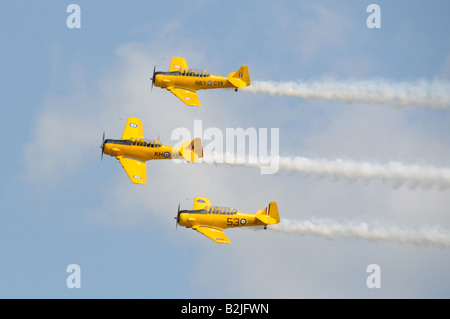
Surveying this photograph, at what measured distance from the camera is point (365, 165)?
94000 millimetres

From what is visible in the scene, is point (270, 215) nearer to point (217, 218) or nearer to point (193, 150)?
point (217, 218)

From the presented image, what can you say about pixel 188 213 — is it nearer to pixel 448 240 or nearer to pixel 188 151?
pixel 188 151

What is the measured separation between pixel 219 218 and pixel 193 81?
1439cm

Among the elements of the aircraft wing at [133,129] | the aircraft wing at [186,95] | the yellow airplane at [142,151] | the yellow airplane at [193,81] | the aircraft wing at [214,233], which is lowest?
the aircraft wing at [214,233]

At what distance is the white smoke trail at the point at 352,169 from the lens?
91.8 meters

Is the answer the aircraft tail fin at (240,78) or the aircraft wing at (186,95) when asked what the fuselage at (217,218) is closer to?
the aircraft wing at (186,95)

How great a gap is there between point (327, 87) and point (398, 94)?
5881 millimetres

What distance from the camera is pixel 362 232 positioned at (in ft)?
300

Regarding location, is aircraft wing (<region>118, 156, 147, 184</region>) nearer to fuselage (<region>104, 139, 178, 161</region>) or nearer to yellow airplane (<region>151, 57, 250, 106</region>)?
fuselage (<region>104, 139, 178, 161</region>)

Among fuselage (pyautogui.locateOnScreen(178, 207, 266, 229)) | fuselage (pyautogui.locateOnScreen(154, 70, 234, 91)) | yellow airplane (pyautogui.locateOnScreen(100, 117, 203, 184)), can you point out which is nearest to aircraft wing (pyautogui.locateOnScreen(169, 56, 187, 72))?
fuselage (pyautogui.locateOnScreen(154, 70, 234, 91))

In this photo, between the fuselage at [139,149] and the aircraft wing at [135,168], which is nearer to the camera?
the aircraft wing at [135,168]

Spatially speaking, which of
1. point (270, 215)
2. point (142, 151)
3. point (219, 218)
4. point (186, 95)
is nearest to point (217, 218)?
point (219, 218)

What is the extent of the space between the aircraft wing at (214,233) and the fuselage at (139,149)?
7840 millimetres

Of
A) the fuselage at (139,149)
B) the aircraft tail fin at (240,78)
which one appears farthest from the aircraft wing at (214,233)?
the aircraft tail fin at (240,78)
